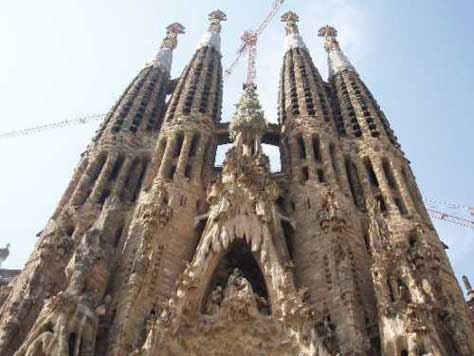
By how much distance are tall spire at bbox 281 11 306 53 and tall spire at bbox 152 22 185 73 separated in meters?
7.75

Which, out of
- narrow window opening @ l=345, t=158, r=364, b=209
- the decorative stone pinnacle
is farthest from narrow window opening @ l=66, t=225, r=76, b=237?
narrow window opening @ l=345, t=158, r=364, b=209

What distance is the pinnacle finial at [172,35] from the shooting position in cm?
3992

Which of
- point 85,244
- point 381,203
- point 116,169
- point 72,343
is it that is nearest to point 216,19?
point 116,169

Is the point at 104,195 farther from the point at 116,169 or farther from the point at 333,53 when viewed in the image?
the point at 333,53

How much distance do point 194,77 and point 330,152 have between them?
423 inches

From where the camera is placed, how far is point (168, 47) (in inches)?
1550

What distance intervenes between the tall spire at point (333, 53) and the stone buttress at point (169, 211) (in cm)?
755

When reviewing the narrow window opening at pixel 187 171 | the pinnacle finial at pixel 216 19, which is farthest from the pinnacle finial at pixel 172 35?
the narrow window opening at pixel 187 171

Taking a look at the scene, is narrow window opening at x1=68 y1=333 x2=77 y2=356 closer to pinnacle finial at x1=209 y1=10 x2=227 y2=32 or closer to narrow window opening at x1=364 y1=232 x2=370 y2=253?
narrow window opening at x1=364 y1=232 x2=370 y2=253

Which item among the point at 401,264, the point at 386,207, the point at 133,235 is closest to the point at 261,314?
the point at 401,264

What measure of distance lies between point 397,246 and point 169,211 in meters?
8.21

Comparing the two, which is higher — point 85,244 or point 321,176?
point 321,176

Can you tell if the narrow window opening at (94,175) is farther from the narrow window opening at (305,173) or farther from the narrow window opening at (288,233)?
the narrow window opening at (305,173)

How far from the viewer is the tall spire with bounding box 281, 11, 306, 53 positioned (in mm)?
39156
